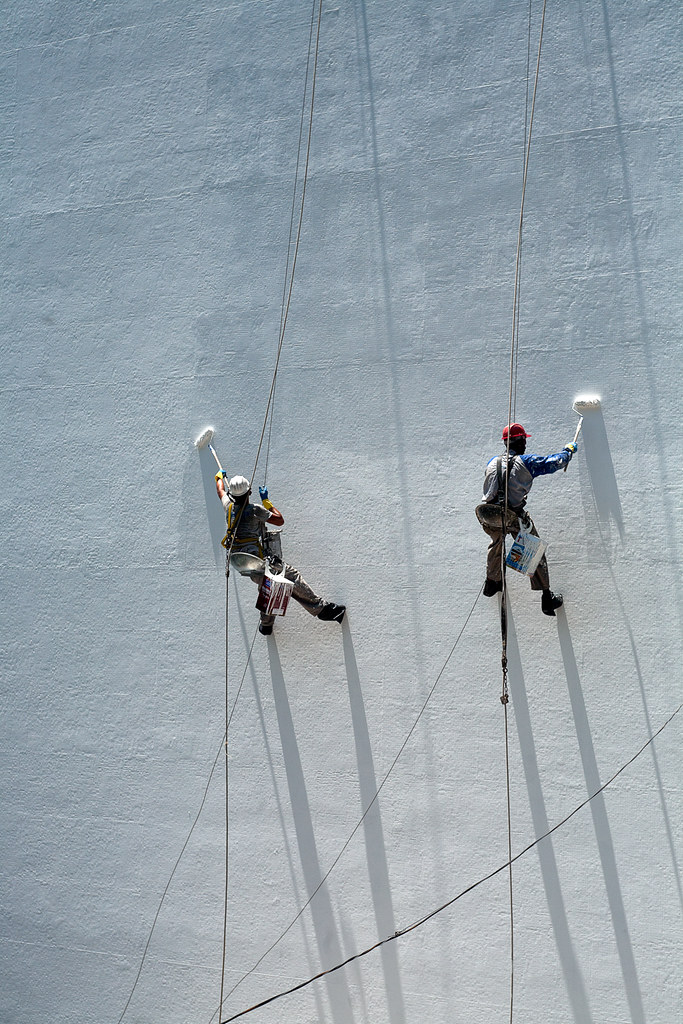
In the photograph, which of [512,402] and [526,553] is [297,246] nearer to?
[512,402]

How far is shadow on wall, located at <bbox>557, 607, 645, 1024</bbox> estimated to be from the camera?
6.14 m

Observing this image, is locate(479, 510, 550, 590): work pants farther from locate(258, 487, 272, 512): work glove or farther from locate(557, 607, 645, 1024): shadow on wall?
locate(258, 487, 272, 512): work glove

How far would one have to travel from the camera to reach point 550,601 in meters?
6.23

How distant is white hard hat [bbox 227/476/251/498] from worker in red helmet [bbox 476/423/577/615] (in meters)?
1.41

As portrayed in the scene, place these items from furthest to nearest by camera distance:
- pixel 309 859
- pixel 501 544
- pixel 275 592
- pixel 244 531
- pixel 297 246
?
pixel 297 246 < pixel 309 859 < pixel 244 531 < pixel 275 592 < pixel 501 544

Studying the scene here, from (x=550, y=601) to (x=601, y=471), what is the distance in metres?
0.85

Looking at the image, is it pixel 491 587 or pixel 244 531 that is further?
pixel 244 531

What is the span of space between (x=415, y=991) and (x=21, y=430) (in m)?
4.62

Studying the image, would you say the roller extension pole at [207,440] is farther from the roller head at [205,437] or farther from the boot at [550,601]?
the boot at [550,601]

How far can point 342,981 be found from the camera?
6672 millimetres

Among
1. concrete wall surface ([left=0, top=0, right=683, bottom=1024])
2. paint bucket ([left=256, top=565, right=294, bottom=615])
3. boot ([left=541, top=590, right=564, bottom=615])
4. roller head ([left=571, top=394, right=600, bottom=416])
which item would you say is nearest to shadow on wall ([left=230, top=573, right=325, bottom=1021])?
concrete wall surface ([left=0, top=0, right=683, bottom=1024])

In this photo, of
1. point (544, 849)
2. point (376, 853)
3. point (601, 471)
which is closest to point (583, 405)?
point (601, 471)

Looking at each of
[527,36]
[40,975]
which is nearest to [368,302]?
[527,36]

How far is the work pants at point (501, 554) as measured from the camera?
20.0 feet
